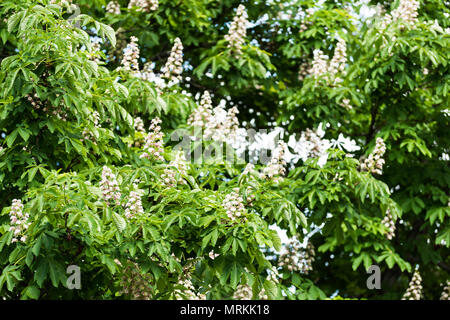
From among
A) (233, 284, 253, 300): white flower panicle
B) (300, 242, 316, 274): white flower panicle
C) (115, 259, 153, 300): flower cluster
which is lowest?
(300, 242, 316, 274): white flower panicle

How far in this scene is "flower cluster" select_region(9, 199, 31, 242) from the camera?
18.5 ft

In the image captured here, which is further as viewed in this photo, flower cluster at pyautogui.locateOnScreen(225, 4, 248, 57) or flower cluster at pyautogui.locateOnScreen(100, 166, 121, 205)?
flower cluster at pyautogui.locateOnScreen(225, 4, 248, 57)

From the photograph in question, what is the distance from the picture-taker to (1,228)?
6.12 meters

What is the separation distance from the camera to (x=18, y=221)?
565 centimetres

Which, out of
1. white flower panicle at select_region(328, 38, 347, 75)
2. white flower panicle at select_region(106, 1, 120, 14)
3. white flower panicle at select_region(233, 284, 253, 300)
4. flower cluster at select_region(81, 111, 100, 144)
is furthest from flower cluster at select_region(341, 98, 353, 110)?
flower cluster at select_region(81, 111, 100, 144)

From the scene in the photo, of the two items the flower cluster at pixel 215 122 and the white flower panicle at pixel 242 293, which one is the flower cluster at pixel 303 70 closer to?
the flower cluster at pixel 215 122

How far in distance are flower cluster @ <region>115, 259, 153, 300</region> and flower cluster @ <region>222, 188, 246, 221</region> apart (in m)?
0.94

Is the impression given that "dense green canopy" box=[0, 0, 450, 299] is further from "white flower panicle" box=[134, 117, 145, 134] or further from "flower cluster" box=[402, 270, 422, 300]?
"white flower panicle" box=[134, 117, 145, 134]

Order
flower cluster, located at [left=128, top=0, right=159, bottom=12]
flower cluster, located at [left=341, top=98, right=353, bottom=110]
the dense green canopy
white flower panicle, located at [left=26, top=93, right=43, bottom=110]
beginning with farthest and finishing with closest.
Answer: flower cluster, located at [left=341, top=98, right=353, bottom=110] < flower cluster, located at [left=128, top=0, right=159, bottom=12] < white flower panicle, located at [left=26, top=93, right=43, bottom=110] < the dense green canopy

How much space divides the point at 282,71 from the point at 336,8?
1.20 metres

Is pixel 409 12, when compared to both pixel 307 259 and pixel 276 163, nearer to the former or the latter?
pixel 276 163

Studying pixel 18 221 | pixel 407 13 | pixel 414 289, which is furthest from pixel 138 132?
pixel 414 289

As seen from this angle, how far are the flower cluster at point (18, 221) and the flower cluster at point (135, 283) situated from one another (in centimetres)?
88

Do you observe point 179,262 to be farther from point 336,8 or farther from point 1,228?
point 336,8
